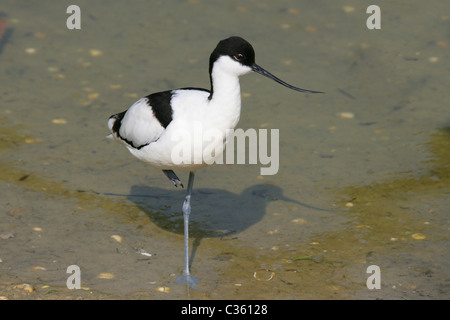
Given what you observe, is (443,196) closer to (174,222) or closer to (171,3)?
(174,222)

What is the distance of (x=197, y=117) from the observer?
18.0 feet

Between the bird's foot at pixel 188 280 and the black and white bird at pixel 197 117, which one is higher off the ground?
the black and white bird at pixel 197 117

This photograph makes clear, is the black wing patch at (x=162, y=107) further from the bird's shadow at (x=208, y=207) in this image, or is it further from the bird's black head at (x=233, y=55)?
the bird's shadow at (x=208, y=207)

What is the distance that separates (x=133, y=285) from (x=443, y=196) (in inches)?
113

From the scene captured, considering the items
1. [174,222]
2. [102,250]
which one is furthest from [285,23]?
[102,250]

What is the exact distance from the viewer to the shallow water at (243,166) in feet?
19.2

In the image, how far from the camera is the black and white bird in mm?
5422

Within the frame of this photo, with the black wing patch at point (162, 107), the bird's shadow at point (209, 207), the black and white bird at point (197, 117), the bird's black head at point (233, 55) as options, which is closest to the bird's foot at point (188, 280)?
the black and white bird at point (197, 117)

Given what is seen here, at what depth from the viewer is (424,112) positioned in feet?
26.8

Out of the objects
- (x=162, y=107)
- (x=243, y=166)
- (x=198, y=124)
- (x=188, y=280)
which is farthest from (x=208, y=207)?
(x=198, y=124)

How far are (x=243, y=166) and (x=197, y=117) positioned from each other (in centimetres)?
207

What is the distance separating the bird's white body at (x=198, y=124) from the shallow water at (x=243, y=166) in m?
0.88

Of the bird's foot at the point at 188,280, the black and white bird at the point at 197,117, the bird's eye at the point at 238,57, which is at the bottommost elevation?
the bird's foot at the point at 188,280

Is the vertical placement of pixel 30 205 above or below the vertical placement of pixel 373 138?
below
